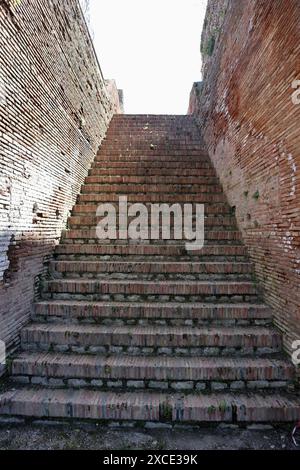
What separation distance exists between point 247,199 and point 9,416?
12.3 ft

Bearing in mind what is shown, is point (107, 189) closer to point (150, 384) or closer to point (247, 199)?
point (247, 199)

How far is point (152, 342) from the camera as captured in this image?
10.2 feet

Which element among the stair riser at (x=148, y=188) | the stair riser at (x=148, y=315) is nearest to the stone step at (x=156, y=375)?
the stair riser at (x=148, y=315)

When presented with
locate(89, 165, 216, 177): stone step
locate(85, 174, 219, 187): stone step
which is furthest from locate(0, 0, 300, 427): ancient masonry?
locate(89, 165, 216, 177): stone step

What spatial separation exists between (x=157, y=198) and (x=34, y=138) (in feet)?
7.46

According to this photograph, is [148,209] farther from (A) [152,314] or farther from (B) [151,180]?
(A) [152,314]

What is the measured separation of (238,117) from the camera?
4.38 m

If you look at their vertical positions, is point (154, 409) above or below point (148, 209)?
below

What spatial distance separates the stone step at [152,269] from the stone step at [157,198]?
4.87 feet

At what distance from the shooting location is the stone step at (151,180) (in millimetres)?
5477

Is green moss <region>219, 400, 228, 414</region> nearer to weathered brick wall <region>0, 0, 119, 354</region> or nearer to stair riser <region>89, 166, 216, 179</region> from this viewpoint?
weathered brick wall <region>0, 0, 119, 354</region>

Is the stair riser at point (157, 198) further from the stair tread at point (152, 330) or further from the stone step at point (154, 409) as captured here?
the stone step at point (154, 409)

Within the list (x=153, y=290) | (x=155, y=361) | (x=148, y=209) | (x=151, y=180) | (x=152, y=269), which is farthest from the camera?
(x=151, y=180)

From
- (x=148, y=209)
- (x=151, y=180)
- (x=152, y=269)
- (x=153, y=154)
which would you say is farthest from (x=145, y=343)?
(x=153, y=154)
